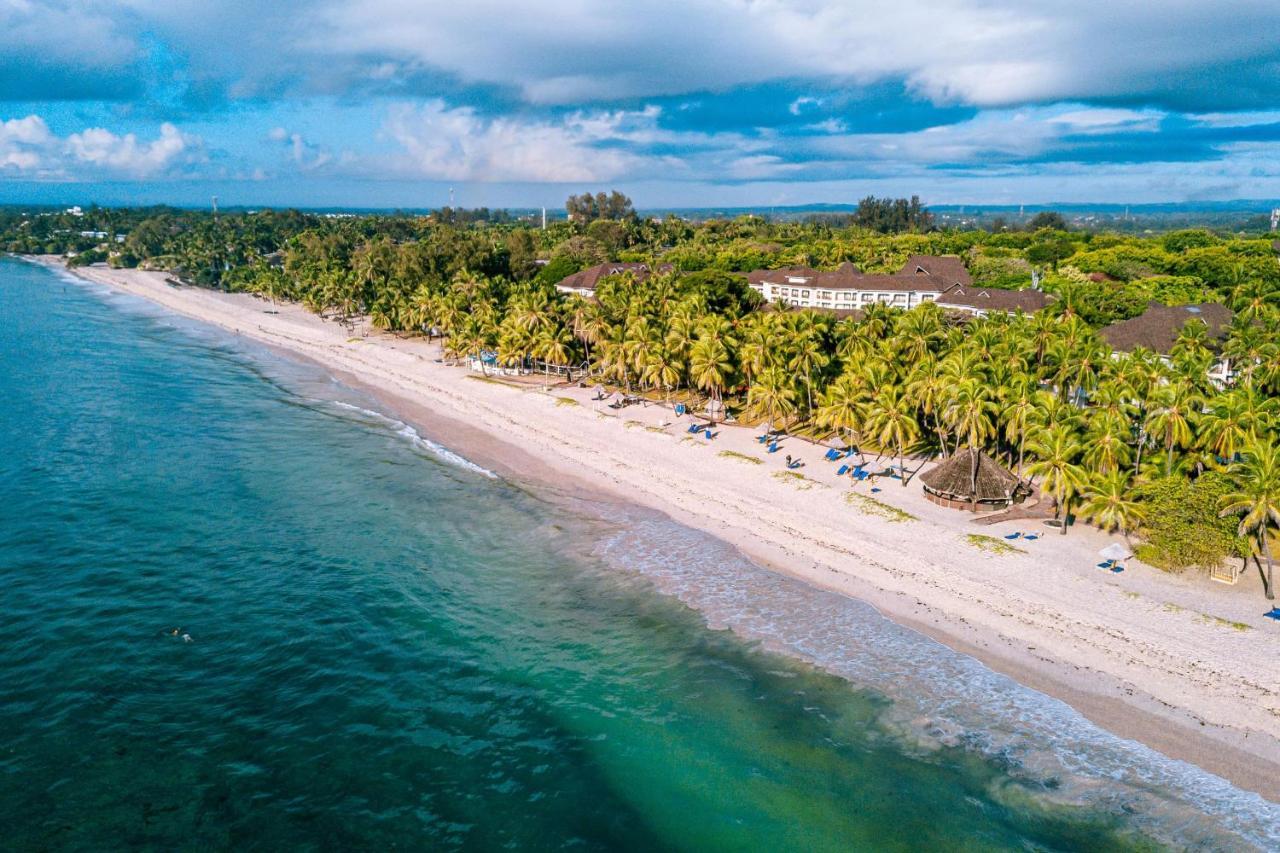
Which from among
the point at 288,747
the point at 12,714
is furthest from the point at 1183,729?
the point at 12,714

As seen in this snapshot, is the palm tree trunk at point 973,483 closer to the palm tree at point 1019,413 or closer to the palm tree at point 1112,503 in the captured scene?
the palm tree at point 1019,413

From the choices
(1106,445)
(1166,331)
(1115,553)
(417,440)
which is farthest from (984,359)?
(417,440)

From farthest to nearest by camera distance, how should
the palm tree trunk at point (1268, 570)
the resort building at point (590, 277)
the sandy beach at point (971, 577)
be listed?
the resort building at point (590, 277) → the palm tree trunk at point (1268, 570) → the sandy beach at point (971, 577)

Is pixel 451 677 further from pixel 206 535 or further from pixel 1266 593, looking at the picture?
pixel 1266 593

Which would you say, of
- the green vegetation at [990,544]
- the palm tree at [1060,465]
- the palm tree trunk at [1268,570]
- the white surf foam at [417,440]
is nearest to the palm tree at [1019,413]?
the palm tree at [1060,465]

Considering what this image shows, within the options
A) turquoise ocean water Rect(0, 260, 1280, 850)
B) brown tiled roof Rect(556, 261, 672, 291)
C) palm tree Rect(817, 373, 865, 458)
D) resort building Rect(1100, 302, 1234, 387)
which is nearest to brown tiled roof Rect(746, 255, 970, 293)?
brown tiled roof Rect(556, 261, 672, 291)

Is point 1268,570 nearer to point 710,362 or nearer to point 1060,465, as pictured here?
point 1060,465
